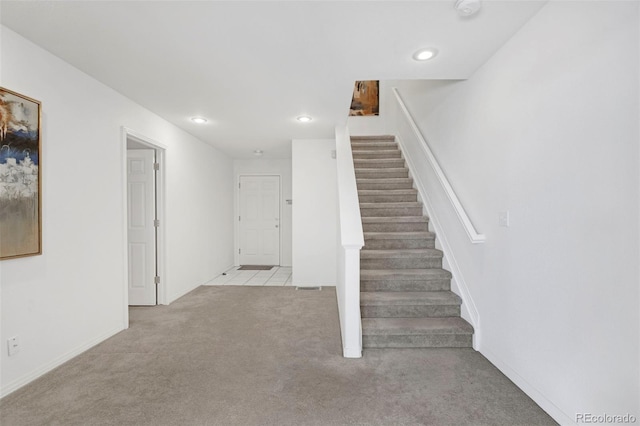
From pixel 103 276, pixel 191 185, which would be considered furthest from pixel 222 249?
pixel 103 276

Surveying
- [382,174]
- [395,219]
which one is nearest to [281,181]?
[382,174]

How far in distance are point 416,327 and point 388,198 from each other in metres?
1.87

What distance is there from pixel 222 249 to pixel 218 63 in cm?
394

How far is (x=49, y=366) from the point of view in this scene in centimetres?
210

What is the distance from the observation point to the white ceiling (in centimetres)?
167

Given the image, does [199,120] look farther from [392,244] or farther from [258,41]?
[392,244]

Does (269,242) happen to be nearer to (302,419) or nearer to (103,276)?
(103,276)

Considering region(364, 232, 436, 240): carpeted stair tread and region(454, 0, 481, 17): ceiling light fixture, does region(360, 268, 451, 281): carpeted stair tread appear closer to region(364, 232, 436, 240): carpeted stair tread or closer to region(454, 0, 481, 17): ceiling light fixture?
region(364, 232, 436, 240): carpeted stair tread

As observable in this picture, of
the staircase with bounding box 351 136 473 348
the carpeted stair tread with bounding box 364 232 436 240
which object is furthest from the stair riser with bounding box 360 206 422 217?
the carpeted stair tread with bounding box 364 232 436 240

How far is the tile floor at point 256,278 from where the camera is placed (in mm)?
4719

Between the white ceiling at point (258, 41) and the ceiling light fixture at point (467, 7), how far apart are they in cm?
5

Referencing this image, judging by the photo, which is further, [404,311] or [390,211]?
[390,211]

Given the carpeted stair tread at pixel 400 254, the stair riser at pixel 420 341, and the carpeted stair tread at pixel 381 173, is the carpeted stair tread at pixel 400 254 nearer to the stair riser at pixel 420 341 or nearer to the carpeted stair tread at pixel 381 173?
the stair riser at pixel 420 341

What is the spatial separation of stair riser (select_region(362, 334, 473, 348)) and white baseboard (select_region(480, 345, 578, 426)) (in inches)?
7.0
